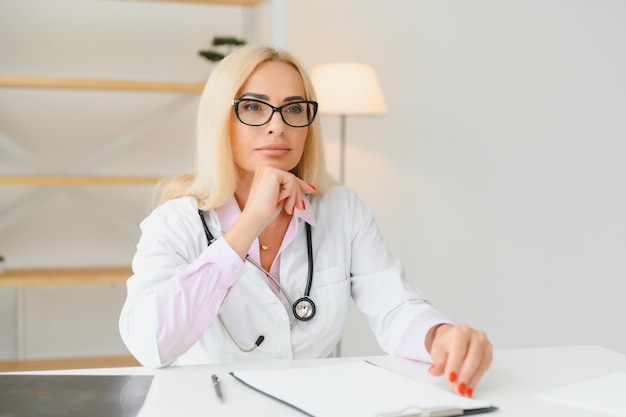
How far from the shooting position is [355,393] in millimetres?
1216

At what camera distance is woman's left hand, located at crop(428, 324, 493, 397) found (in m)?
1.28

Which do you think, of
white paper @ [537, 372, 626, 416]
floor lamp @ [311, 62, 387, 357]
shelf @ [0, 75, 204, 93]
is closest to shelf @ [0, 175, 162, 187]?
shelf @ [0, 75, 204, 93]

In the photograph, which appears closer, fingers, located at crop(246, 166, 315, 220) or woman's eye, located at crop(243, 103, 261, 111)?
fingers, located at crop(246, 166, 315, 220)

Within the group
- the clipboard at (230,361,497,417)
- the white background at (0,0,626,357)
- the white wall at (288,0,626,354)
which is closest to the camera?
the clipboard at (230,361,497,417)

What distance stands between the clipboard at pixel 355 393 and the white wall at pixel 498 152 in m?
2.50

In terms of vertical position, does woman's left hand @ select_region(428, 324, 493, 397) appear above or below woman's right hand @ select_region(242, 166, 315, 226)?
below

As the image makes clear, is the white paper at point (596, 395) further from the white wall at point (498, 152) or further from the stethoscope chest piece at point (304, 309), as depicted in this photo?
the white wall at point (498, 152)

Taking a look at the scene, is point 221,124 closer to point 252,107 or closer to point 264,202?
point 252,107

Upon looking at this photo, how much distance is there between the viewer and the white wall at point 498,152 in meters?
3.85

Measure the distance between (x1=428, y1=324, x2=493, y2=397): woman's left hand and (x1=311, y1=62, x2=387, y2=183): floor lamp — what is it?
194 centimetres

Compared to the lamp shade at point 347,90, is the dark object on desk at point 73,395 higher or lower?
lower

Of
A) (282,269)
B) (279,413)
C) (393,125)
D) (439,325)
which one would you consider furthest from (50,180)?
(279,413)

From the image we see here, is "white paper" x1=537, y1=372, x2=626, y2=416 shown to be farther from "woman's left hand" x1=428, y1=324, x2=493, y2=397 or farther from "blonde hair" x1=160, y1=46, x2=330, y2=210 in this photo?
"blonde hair" x1=160, y1=46, x2=330, y2=210

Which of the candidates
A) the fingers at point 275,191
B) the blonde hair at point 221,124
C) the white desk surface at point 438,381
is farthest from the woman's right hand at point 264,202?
the white desk surface at point 438,381
